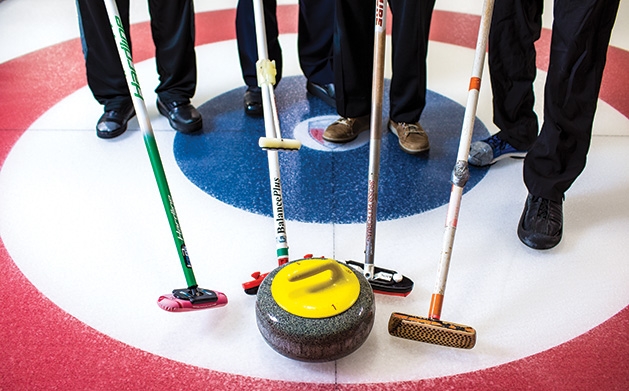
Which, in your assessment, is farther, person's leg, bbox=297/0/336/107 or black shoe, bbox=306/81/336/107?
black shoe, bbox=306/81/336/107

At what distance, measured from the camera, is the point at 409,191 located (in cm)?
201

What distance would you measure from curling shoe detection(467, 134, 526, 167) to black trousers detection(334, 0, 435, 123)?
274 mm

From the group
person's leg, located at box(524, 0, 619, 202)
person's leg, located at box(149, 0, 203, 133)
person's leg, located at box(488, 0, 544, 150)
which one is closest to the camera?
person's leg, located at box(524, 0, 619, 202)

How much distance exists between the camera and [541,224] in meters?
1.71

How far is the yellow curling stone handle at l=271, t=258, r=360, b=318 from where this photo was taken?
1.27 m

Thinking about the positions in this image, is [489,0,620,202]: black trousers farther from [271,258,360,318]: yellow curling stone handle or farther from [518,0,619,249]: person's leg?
[271,258,360,318]: yellow curling stone handle

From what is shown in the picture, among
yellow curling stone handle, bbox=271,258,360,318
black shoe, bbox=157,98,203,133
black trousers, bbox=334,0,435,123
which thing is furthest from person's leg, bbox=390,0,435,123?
yellow curling stone handle, bbox=271,258,360,318

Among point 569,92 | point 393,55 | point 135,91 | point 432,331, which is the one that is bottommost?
point 432,331

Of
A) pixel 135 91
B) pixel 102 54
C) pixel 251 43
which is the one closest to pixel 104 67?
pixel 102 54

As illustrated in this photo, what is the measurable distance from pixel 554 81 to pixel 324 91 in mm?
1230

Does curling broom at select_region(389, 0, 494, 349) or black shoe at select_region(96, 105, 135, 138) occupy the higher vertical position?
curling broom at select_region(389, 0, 494, 349)

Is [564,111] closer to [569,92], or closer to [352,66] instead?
[569,92]

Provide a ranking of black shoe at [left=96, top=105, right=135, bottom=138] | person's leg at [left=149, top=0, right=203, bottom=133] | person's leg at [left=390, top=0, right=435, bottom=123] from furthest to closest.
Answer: black shoe at [left=96, top=105, right=135, bottom=138] → person's leg at [left=149, top=0, right=203, bottom=133] → person's leg at [left=390, top=0, right=435, bottom=123]

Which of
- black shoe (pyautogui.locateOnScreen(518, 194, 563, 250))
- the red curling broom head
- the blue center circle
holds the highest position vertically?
the red curling broom head
